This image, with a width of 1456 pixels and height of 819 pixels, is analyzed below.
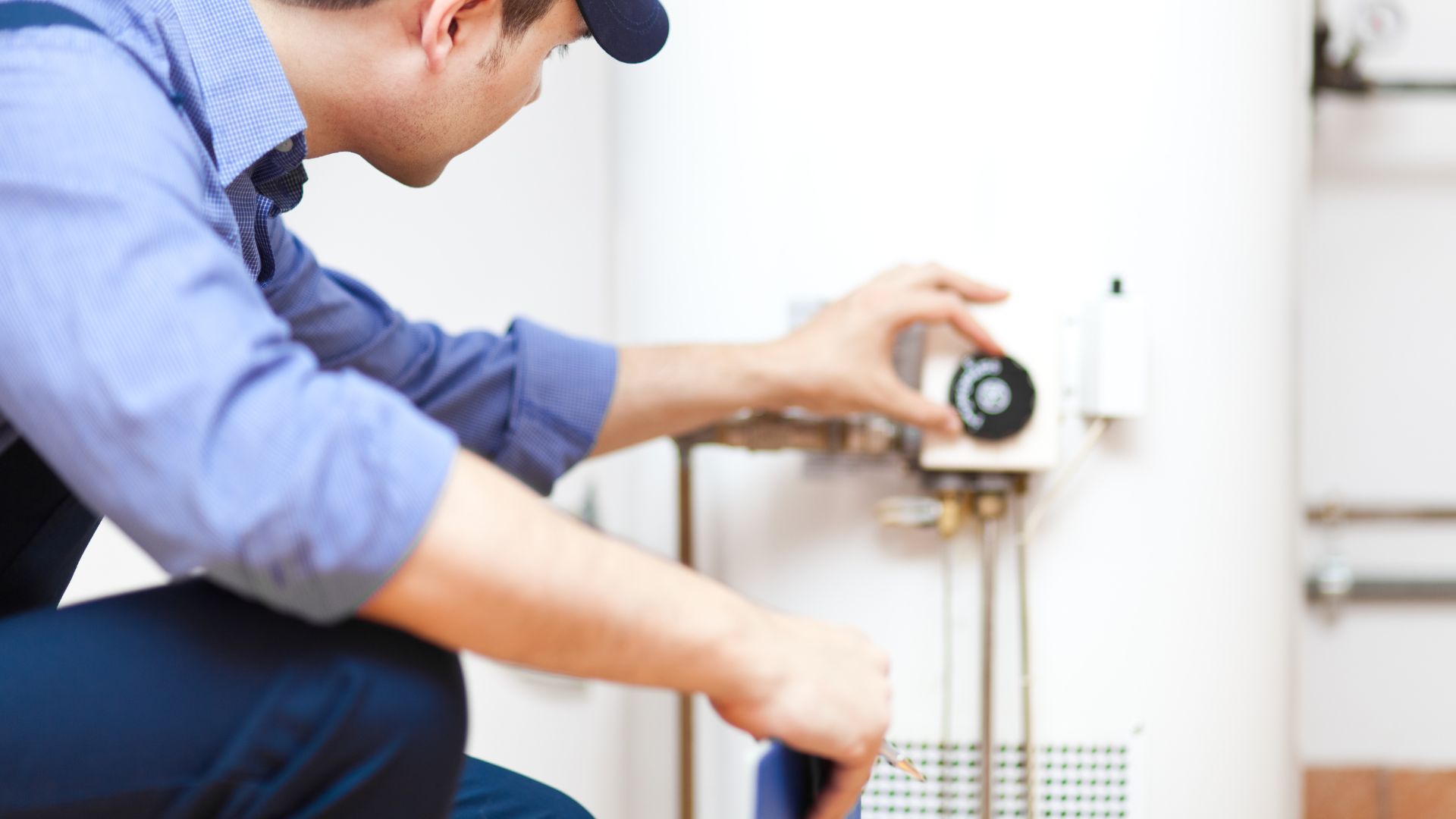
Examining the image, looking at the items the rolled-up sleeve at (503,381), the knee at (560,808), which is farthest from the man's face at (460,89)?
the knee at (560,808)

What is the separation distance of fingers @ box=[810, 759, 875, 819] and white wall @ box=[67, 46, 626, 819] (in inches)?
36.9

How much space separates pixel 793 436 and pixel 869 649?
428 mm

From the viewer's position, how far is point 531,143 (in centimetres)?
161

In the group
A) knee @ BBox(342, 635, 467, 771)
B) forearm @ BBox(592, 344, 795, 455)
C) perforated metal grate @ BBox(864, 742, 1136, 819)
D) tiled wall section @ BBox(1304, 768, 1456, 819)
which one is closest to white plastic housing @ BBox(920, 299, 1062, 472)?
forearm @ BBox(592, 344, 795, 455)

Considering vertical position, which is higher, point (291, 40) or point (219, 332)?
point (291, 40)

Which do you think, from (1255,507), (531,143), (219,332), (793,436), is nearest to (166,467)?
(219,332)

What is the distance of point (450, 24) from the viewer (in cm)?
77

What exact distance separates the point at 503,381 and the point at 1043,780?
0.58 meters

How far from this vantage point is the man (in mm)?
490

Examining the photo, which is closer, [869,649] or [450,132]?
[869,649]

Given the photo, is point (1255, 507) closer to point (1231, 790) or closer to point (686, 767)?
point (1231, 790)

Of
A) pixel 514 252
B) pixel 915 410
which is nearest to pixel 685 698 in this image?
pixel 915 410

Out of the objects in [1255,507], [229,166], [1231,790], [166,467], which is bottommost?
[1231,790]

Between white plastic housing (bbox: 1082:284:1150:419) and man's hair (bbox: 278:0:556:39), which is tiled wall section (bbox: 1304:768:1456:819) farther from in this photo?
man's hair (bbox: 278:0:556:39)
